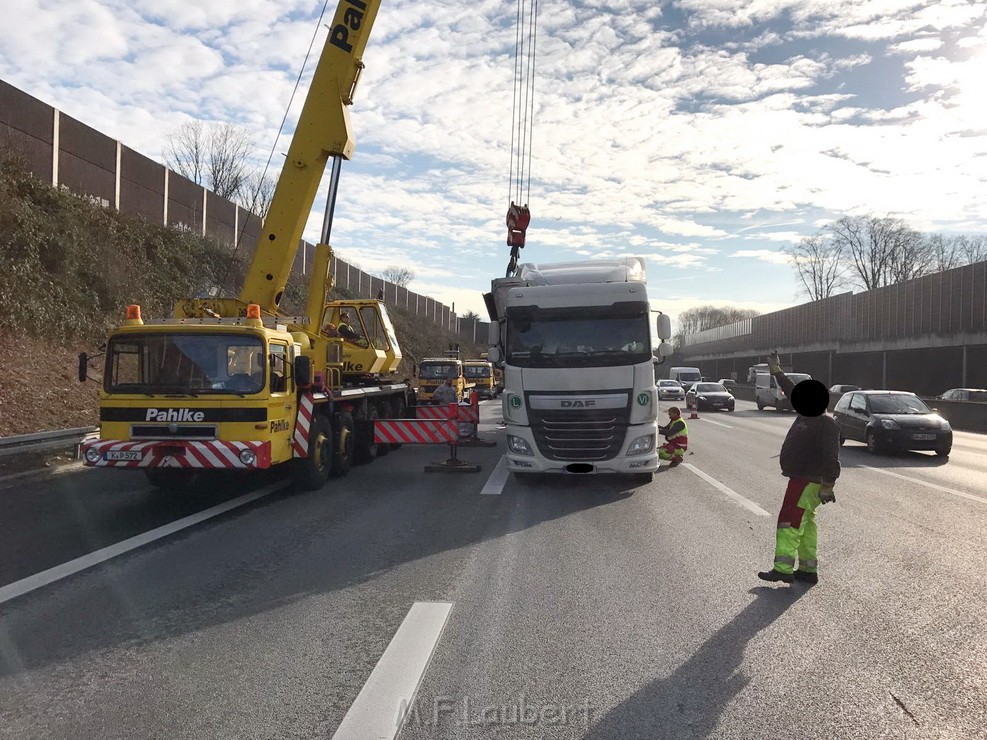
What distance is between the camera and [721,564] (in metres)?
6.51

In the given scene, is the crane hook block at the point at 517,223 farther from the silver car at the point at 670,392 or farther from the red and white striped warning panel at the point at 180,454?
the silver car at the point at 670,392

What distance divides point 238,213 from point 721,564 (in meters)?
28.7

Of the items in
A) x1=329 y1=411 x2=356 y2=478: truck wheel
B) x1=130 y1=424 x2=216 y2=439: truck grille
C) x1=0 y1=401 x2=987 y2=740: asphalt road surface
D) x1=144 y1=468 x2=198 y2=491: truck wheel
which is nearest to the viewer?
x1=0 y1=401 x2=987 y2=740: asphalt road surface

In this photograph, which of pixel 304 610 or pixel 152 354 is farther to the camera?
pixel 152 354

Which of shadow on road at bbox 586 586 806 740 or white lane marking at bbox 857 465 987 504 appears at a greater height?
shadow on road at bbox 586 586 806 740

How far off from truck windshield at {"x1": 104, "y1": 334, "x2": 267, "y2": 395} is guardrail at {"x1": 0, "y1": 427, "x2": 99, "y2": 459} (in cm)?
249

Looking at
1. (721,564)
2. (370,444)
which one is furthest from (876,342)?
(721,564)

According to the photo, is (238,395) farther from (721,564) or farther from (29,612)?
(721,564)

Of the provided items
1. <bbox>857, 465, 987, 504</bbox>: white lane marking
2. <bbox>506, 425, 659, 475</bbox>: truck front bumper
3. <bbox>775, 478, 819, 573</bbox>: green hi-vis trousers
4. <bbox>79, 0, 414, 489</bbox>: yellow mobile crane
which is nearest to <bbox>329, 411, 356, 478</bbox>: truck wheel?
<bbox>79, 0, 414, 489</bbox>: yellow mobile crane

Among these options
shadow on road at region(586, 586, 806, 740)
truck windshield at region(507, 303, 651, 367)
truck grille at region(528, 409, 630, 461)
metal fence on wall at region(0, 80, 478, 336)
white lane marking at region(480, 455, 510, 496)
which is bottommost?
white lane marking at region(480, 455, 510, 496)

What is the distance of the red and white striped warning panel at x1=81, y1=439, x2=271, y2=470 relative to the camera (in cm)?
879

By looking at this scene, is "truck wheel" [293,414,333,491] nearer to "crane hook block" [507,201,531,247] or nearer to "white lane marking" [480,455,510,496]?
"white lane marking" [480,455,510,496]

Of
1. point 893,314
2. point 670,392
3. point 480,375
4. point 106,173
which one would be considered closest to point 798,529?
point 106,173

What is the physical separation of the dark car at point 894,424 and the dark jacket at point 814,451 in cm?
1006
